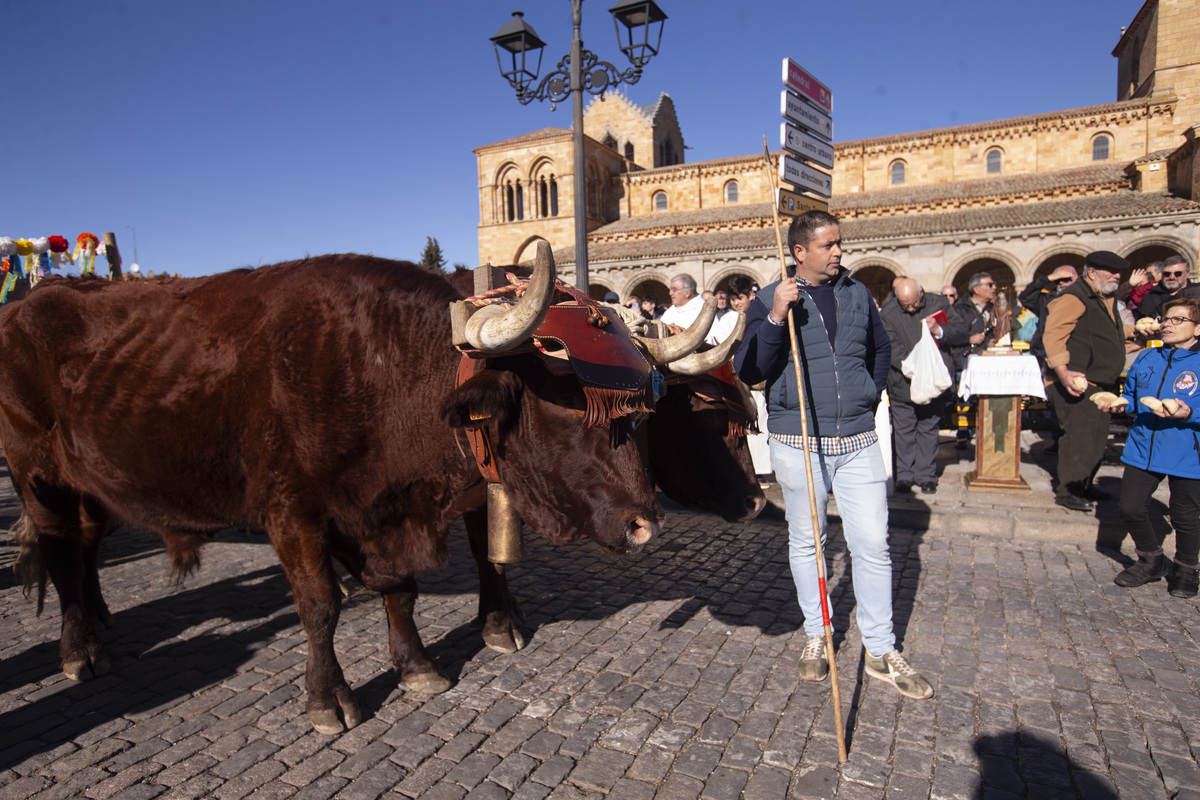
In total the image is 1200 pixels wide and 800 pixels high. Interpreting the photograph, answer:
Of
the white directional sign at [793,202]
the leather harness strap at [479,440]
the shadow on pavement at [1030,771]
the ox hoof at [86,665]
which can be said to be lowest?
the shadow on pavement at [1030,771]

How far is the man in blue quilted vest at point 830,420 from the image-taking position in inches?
128

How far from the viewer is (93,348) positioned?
3.48 metres

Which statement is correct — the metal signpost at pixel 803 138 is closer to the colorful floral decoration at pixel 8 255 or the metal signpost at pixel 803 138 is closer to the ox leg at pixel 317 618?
the ox leg at pixel 317 618

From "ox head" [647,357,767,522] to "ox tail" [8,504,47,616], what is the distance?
3723 mm

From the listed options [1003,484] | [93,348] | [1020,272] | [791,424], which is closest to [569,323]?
[791,424]

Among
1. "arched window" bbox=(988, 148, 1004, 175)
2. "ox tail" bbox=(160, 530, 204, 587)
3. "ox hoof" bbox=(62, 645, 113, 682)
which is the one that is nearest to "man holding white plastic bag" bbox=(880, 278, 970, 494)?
"ox tail" bbox=(160, 530, 204, 587)

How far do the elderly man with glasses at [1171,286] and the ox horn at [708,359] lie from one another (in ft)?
21.6

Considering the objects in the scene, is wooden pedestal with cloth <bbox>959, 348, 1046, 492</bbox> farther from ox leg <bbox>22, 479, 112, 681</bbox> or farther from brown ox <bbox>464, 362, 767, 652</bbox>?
ox leg <bbox>22, 479, 112, 681</bbox>

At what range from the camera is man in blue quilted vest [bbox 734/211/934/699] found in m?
3.26

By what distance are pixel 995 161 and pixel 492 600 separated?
40233 millimetres

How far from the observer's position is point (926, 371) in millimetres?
6801

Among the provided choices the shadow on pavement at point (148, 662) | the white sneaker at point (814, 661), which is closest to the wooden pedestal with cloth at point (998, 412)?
the white sneaker at point (814, 661)

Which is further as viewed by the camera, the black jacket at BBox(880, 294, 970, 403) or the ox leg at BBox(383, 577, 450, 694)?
the black jacket at BBox(880, 294, 970, 403)

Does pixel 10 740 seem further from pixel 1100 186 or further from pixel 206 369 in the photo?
pixel 1100 186
